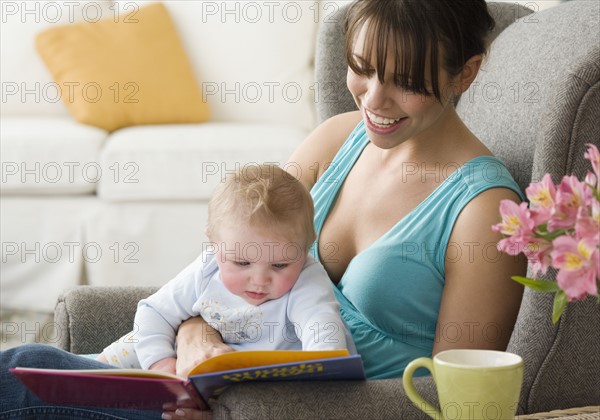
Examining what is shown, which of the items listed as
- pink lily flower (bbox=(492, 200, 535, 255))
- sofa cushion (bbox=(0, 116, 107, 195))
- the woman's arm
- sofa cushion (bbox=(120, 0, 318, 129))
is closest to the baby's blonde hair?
the woman's arm

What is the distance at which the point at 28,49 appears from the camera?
3.51 m

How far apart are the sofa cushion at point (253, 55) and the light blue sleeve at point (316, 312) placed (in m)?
2.29

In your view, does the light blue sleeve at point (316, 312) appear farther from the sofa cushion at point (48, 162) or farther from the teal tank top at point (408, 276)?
the sofa cushion at point (48, 162)

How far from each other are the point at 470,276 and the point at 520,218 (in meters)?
0.41

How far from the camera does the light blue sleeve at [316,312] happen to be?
1271 mm

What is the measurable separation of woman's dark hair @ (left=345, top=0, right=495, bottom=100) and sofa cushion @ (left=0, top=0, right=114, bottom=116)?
2441mm

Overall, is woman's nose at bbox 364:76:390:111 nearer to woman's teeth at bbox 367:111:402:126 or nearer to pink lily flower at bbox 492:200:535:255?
woman's teeth at bbox 367:111:402:126

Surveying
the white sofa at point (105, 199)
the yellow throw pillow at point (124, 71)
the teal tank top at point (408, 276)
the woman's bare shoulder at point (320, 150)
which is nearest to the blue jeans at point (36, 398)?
the teal tank top at point (408, 276)

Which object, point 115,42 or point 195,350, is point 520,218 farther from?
point 115,42

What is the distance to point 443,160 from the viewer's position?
142cm

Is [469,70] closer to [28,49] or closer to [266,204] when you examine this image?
[266,204]

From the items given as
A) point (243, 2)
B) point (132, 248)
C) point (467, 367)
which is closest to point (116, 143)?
point (132, 248)

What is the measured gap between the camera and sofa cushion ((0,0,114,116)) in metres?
3.51

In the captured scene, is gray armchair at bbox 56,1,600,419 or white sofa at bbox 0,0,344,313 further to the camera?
white sofa at bbox 0,0,344,313
